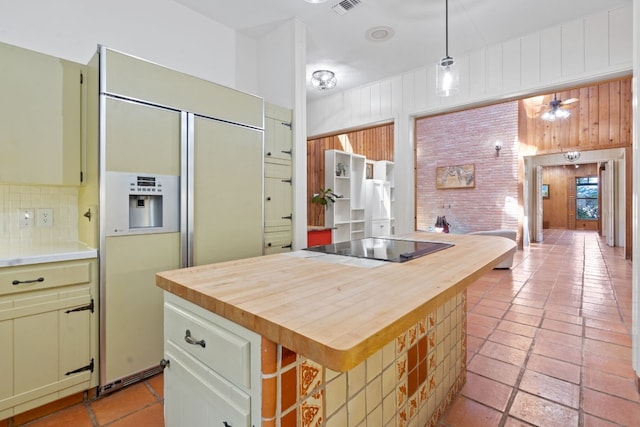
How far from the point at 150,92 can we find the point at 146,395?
5.87 feet

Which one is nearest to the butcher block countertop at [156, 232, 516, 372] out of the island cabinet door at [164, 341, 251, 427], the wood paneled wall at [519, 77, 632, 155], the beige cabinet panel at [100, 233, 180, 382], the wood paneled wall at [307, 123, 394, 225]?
the island cabinet door at [164, 341, 251, 427]

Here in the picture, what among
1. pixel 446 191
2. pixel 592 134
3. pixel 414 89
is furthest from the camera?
pixel 446 191

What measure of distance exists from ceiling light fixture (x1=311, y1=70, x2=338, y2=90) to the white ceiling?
178 mm

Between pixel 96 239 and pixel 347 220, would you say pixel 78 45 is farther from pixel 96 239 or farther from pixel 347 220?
pixel 347 220

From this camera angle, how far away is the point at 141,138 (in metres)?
1.87

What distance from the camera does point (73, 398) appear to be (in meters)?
1.74

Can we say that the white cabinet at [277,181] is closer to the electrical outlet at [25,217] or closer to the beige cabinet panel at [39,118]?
the beige cabinet panel at [39,118]

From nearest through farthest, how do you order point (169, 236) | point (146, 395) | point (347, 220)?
point (146, 395) → point (169, 236) → point (347, 220)

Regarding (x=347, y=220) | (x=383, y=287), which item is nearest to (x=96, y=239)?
(x=383, y=287)

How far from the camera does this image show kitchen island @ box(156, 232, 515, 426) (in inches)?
26.7

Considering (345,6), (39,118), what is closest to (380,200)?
(345,6)

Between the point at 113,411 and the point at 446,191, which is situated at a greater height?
the point at 446,191

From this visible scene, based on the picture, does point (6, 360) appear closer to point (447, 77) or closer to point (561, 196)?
point (447, 77)

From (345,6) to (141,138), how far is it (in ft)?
6.42
